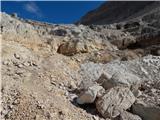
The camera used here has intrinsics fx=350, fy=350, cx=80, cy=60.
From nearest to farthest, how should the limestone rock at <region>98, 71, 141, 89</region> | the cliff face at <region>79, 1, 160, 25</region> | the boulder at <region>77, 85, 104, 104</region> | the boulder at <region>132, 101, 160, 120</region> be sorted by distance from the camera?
the boulder at <region>132, 101, 160, 120</region>
the boulder at <region>77, 85, 104, 104</region>
the limestone rock at <region>98, 71, 141, 89</region>
the cliff face at <region>79, 1, 160, 25</region>

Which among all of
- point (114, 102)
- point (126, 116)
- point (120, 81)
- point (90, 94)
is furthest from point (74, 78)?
point (126, 116)

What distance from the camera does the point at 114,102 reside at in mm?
9570

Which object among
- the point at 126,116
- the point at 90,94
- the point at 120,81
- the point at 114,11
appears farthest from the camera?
the point at 114,11

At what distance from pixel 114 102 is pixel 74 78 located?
292 cm

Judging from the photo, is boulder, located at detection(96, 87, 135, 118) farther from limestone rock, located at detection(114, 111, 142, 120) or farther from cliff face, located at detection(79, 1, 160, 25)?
cliff face, located at detection(79, 1, 160, 25)

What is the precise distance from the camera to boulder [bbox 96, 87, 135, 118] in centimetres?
952

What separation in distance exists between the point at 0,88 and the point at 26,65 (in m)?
1.80

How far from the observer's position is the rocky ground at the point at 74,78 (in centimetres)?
945

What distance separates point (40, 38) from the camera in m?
14.4

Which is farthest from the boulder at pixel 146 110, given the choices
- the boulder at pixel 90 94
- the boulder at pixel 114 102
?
the boulder at pixel 90 94

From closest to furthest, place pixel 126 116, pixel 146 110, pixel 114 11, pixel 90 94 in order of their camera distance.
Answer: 1. pixel 126 116
2. pixel 146 110
3. pixel 90 94
4. pixel 114 11

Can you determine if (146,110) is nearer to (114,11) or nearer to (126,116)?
(126,116)

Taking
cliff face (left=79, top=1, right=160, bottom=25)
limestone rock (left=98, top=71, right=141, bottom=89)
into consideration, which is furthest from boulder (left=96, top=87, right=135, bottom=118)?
cliff face (left=79, top=1, right=160, bottom=25)

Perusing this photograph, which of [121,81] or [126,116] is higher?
[121,81]
